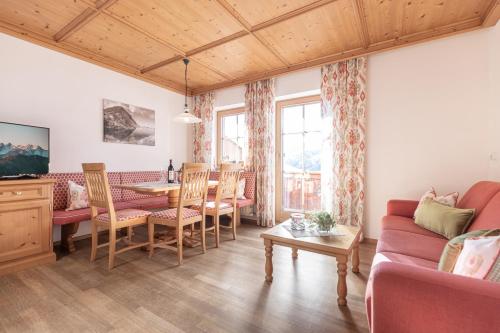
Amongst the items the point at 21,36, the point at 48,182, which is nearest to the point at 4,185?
the point at 48,182

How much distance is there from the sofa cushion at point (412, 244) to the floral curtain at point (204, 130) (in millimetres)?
3530

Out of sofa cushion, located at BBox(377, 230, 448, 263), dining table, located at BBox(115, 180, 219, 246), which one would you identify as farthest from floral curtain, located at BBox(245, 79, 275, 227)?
sofa cushion, located at BBox(377, 230, 448, 263)

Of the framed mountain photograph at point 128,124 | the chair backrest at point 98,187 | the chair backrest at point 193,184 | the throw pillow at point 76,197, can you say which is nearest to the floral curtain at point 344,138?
the chair backrest at point 193,184

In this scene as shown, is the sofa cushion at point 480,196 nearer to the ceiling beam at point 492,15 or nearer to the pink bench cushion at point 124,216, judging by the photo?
the ceiling beam at point 492,15

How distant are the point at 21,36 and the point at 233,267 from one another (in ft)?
12.0

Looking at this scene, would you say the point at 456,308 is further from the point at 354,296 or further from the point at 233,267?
the point at 233,267

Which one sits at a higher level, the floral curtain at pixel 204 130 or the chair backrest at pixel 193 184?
the floral curtain at pixel 204 130

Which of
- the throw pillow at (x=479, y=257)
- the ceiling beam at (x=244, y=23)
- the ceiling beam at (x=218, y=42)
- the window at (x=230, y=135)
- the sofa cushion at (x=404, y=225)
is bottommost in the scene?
the sofa cushion at (x=404, y=225)

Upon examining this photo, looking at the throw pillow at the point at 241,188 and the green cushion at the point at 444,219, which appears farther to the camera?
the throw pillow at the point at 241,188

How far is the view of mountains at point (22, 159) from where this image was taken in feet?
7.77

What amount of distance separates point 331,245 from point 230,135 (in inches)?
136

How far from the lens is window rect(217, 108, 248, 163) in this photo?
181 inches

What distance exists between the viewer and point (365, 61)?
3.13m

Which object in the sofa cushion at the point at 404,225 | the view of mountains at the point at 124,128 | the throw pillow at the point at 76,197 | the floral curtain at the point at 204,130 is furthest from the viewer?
the floral curtain at the point at 204,130
